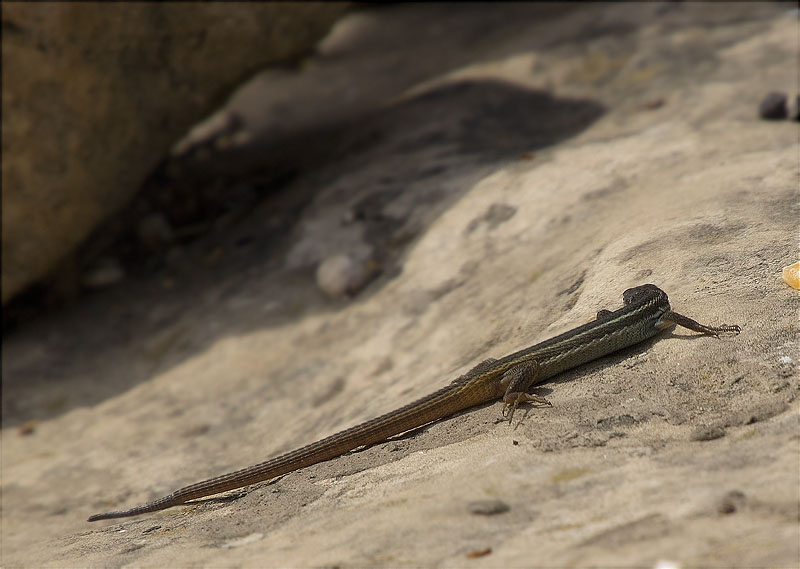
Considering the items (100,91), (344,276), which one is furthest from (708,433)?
(100,91)

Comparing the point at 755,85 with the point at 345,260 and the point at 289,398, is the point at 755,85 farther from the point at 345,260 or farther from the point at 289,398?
the point at 289,398

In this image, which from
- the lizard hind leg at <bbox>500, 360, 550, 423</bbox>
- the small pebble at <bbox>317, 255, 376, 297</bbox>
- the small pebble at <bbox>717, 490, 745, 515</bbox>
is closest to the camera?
the small pebble at <bbox>717, 490, 745, 515</bbox>

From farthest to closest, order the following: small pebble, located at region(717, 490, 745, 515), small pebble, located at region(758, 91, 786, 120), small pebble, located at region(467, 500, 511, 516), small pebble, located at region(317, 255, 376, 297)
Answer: small pebble, located at region(317, 255, 376, 297), small pebble, located at region(758, 91, 786, 120), small pebble, located at region(467, 500, 511, 516), small pebble, located at region(717, 490, 745, 515)

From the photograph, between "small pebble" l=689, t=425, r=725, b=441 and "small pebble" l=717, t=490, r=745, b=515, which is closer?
"small pebble" l=717, t=490, r=745, b=515

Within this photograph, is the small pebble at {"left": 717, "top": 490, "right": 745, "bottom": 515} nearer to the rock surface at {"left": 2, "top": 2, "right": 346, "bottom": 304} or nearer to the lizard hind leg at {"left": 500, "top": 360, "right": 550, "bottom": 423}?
the lizard hind leg at {"left": 500, "top": 360, "right": 550, "bottom": 423}

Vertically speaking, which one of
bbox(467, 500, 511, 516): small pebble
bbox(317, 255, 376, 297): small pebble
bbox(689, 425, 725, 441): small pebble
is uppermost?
bbox(317, 255, 376, 297): small pebble

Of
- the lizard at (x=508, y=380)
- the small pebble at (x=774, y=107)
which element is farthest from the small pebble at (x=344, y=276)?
the small pebble at (x=774, y=107)

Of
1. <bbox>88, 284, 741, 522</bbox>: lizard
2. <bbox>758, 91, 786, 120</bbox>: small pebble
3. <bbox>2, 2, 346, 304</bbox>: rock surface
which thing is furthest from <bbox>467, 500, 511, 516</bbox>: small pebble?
<bbox>2, 2, 346, 304</bbox>: rock surface
